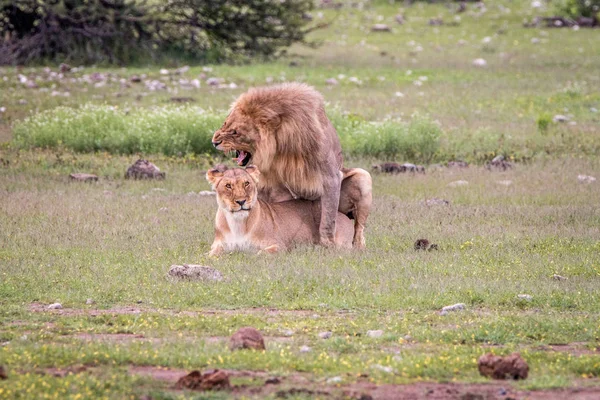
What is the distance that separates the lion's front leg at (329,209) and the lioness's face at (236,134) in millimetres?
998

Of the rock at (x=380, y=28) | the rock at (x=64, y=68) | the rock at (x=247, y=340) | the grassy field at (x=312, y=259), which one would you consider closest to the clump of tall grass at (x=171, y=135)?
the grassy field at (x=312, y=259)

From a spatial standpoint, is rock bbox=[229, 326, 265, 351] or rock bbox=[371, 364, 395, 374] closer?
rock bbox=[371, 364, 395, 374]

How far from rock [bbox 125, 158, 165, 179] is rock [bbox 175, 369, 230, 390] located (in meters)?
9.70

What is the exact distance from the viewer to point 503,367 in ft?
22.0

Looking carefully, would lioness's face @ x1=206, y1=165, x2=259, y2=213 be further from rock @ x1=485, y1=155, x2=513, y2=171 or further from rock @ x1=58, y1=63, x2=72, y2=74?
rock @ x1=58, y1=63, x2=72, y2=74

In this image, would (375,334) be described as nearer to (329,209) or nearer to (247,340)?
(247,340)

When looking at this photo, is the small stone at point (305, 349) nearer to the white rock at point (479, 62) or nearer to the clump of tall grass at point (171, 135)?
the clump of tall grass at point (171, 135)

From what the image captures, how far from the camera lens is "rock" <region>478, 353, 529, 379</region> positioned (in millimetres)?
6707

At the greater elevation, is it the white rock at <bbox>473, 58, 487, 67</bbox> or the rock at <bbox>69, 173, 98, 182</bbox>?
the rock at <bbox>69, 173, 98, 182</bbox>

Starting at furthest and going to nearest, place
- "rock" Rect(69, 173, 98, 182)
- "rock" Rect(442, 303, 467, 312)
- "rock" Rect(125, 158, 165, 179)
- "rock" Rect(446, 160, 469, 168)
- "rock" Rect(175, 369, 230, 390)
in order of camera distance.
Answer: "rock" Rect(446, 160, 469, 168) → "rock" Rect(125, 158, 165, 179) → "rock" Rect(69, 173, 98, 182) → "rock" Rect(442, 303, 467, 312) → "rock" Rect(175, 369, 230, 390)

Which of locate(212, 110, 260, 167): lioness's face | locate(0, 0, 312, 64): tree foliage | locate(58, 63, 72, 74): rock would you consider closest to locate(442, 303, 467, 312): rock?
locate(212, 110, 260, 167): lioness's face

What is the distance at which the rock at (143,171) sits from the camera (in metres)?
15.9

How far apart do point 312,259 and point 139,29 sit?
17.8 meters

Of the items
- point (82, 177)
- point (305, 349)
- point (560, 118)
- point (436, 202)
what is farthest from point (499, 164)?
point (305, 349)
